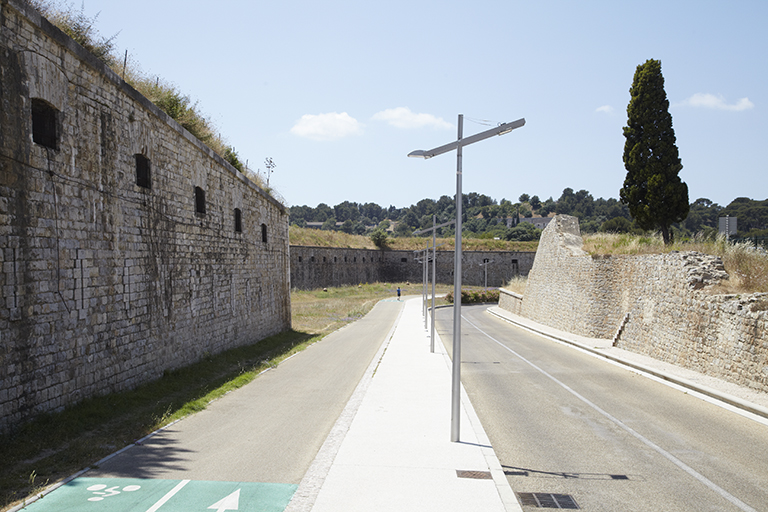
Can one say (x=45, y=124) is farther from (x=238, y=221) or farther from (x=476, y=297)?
(x=476, y=297)

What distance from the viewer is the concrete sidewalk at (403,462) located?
18.8 ft

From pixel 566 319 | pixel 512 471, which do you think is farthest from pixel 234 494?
pixel 566 319

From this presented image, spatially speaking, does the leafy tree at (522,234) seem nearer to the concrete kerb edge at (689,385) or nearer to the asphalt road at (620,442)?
the concrete kerb edge at (689,385)

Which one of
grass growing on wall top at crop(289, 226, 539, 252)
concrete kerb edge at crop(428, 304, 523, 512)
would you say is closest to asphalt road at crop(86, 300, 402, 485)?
concrete kerb edge at crop(428, 304, 523, 512)

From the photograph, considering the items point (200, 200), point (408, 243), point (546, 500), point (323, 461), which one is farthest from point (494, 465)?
point (408, 243)

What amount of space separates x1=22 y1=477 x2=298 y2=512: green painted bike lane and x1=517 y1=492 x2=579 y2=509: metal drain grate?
8.93 ft

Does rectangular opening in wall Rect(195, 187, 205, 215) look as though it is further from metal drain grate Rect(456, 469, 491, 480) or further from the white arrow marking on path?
metal drain grate Rect(456, 469, 491, 480)

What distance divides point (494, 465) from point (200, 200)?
39.5 ft

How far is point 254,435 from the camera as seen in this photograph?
8570 mm

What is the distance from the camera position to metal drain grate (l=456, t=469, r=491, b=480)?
6508 millimetres

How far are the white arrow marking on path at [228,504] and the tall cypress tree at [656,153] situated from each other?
2638 centimetres

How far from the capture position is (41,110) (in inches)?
Answer: 345

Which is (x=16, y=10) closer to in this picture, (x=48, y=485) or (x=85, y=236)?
(x=85, y=236)

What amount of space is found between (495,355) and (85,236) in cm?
1461
